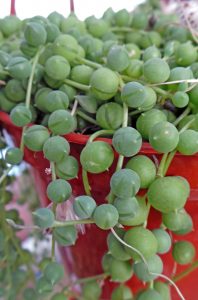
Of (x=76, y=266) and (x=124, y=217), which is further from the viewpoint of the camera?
(x=76, y=266)

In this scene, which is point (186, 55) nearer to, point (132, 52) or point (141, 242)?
point (132, 52)

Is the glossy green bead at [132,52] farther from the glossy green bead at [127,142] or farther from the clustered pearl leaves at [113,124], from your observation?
the glossy green bead at [127,142]

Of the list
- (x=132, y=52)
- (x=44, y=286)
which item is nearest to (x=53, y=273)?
(x=44, y=286)

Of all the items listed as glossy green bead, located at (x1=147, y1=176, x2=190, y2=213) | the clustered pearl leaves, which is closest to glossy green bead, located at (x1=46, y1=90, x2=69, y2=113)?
the clustered pearl leaves

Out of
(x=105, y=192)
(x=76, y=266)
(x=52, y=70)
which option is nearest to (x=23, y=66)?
(x=52, y=70)

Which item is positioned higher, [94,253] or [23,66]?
[23,66]

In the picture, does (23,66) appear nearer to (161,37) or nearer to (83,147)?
(83,147)
